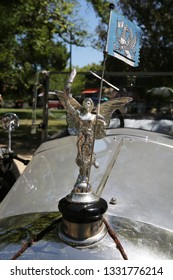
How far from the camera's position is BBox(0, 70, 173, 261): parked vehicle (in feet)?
Result: 4.66

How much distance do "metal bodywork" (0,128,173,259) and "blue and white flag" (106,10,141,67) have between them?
720 mm

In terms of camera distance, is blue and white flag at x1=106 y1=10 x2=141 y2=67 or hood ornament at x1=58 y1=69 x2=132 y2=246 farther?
blue and white flag at x1=106 y1=10 x2=141 y2=67

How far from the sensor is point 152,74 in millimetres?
3367

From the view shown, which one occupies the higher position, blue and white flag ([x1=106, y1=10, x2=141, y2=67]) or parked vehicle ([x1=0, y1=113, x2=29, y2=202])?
blue and white flag ([x1=106, y1=10, x2=141, y2=67])

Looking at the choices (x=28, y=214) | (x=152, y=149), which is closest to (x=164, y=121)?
(x=152, y=149)

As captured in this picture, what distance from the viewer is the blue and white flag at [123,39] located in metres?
1.49

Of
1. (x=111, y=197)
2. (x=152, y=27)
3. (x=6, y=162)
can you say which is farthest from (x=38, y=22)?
(x=111, y=197)

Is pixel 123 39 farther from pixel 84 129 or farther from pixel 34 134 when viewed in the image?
pixel 34 134

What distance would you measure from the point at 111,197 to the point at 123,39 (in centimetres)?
81

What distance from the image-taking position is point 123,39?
155 cm

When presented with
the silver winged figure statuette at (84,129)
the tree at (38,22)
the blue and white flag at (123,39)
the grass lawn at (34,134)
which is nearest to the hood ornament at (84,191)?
the silver winged figure statuette at (84,129)

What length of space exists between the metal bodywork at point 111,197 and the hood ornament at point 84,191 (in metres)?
0.05

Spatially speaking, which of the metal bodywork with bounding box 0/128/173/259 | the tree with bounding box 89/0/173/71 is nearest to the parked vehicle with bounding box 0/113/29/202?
the metal bodywork with bounding box 0/128/173/259

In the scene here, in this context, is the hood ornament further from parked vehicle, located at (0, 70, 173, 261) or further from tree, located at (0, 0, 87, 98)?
tree, located at (0, 0, 87, 98)
